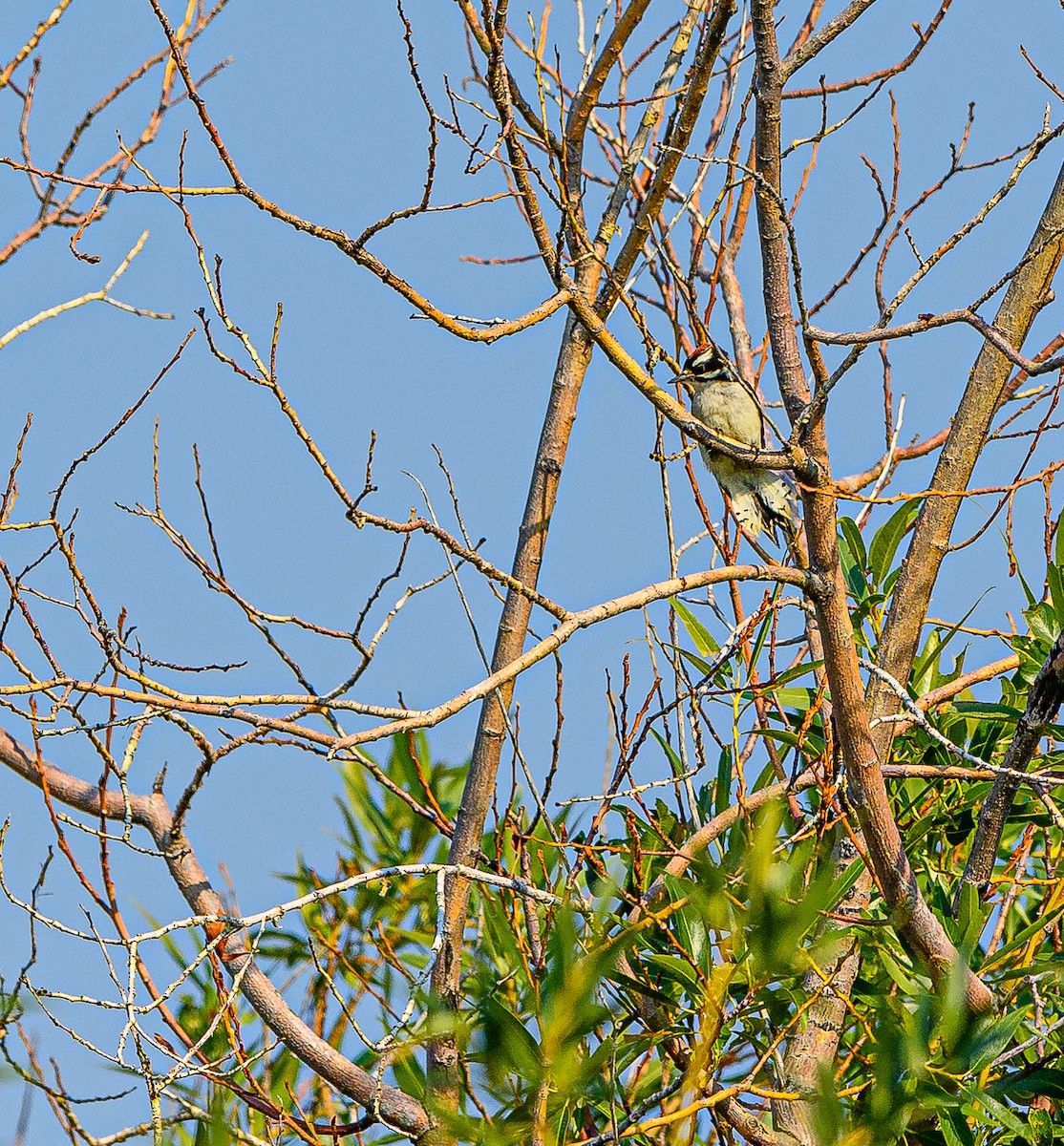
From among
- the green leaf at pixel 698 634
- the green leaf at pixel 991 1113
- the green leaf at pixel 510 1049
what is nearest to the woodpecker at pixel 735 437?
A: the green leaf at pixel 698 634

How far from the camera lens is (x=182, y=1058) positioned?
1.85 metres

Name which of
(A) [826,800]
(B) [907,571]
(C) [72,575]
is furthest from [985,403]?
(C) [72,575]

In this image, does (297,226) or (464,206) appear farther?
(464,206)

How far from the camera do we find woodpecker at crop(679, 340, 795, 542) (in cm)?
412

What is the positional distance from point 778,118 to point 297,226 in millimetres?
705

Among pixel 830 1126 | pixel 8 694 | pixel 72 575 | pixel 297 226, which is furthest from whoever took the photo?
pixel 72 575

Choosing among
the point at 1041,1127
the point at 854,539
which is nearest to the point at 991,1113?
the point at 1041,1127

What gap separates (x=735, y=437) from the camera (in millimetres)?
4457

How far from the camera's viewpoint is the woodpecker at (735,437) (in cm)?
412

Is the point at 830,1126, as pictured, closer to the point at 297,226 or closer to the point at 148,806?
the point at 297,226

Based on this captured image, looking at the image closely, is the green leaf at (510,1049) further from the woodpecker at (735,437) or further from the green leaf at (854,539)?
the woodpecker at (735,437)

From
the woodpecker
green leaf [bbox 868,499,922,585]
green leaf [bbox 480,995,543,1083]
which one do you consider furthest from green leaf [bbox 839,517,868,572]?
green leaf [bbox 480,995,543,1083]

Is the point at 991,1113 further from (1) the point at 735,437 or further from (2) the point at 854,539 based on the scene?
(1) the point at 735,437

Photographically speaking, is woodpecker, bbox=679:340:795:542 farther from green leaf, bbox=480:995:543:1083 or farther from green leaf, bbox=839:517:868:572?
green leaf, bbox=480:995:543:1083
